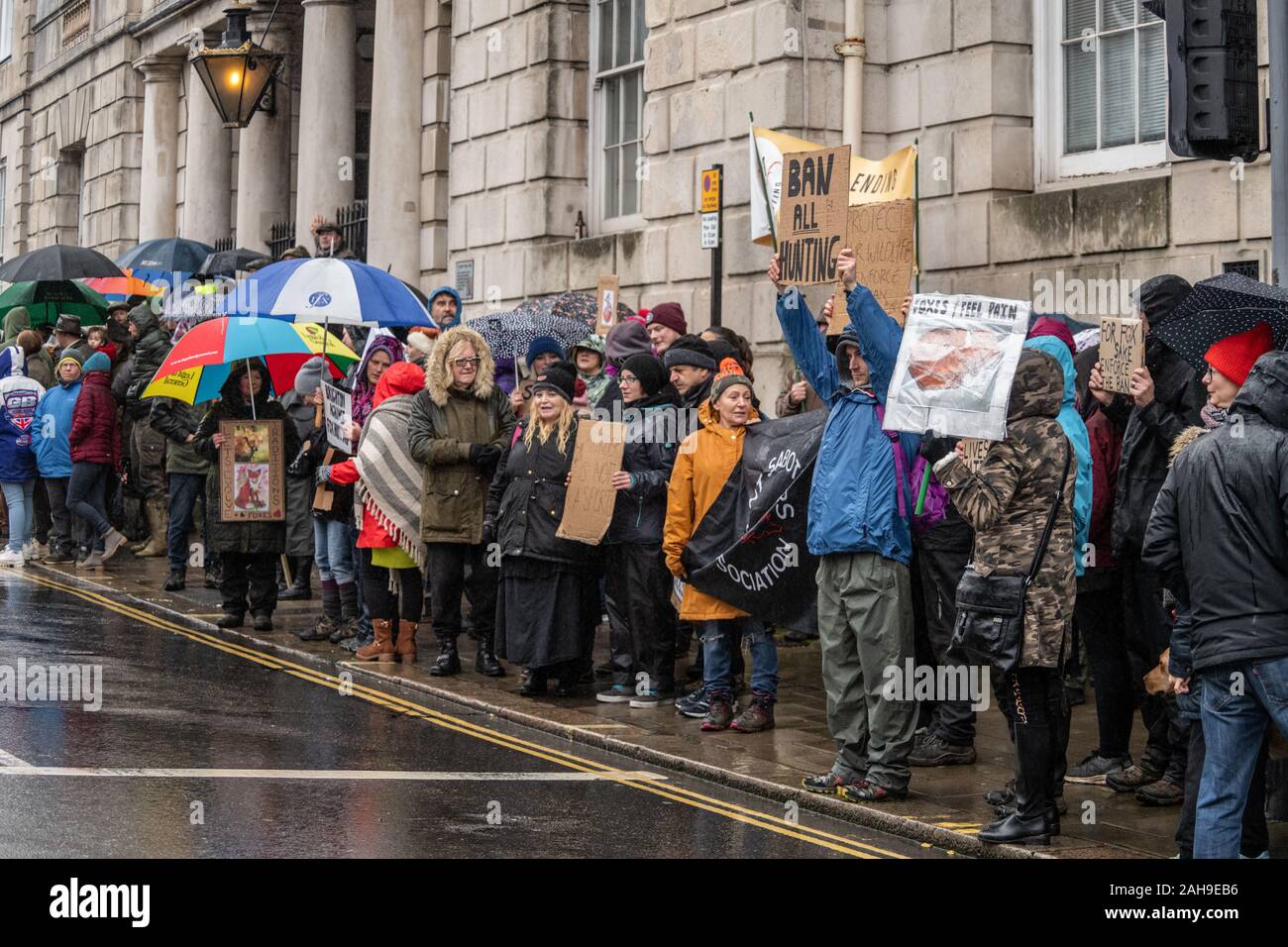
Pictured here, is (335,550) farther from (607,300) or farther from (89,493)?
(89,493)

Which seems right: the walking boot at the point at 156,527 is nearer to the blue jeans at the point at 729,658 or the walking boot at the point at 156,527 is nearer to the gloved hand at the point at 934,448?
the blue jeans at the point at 729,658

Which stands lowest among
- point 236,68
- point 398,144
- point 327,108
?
point 398,144

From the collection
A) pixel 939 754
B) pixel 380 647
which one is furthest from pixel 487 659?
pixel 939 754

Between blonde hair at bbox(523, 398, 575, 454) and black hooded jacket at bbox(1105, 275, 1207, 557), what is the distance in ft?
12.4

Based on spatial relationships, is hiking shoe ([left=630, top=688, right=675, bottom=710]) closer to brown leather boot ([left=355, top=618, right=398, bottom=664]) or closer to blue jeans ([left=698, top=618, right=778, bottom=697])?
blue jeans ([left=698, top=618, right=778, bottom=697])

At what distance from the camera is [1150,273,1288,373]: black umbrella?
23.1ft

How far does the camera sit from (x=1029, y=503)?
298 inches

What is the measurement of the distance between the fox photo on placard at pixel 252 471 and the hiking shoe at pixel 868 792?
656 cm

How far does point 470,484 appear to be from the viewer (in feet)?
39.7

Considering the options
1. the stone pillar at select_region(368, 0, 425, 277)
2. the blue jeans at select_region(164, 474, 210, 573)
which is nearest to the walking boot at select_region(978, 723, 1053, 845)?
the blue jeans at select_region(164, 474, 210, 573)

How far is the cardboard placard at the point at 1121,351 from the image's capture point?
8.16m

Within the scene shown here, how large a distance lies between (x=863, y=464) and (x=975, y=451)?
113cm

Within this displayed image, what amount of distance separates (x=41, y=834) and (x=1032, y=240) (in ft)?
28.4

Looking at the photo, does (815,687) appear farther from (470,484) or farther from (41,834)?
(41,834)
